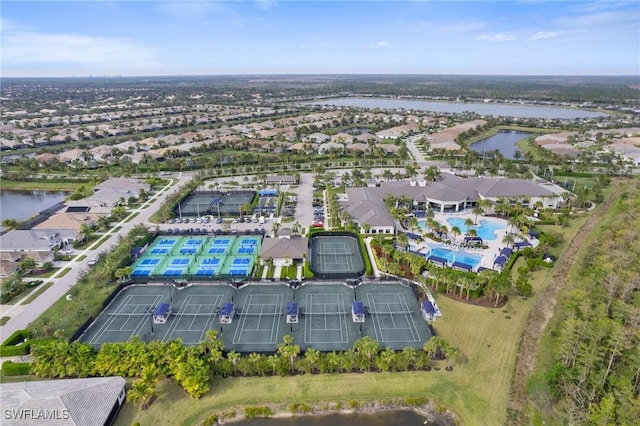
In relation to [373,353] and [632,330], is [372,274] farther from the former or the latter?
[632,330]

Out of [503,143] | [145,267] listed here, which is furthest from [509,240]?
[503,143]

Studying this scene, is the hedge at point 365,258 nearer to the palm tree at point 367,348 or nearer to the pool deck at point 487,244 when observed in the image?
the pool deck at point 487,244

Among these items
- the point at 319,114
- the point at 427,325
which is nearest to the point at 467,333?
the point at 427,325

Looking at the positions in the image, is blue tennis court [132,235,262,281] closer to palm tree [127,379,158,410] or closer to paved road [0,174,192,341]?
paved road [0,174,192,341]

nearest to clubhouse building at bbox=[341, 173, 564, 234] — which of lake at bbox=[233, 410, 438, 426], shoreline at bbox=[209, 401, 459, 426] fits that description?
shoreline at bbox=[209, 401, 459, 426]

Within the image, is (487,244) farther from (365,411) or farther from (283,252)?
(365,411)
